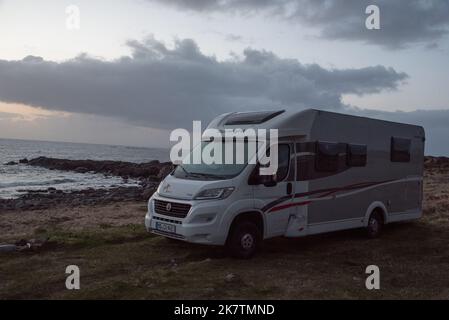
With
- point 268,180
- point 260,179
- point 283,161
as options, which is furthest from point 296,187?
point 260,179

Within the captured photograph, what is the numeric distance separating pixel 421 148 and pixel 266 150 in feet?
22.6

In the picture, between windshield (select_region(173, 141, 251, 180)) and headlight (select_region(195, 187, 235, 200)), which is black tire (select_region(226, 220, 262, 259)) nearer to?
headlight (select_region(195, 187, 235, 200))

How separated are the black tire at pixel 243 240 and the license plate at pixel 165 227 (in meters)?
1.10

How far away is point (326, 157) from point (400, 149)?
3480 mm

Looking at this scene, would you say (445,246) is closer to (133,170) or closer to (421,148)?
(421,148)

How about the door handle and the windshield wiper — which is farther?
the door handle

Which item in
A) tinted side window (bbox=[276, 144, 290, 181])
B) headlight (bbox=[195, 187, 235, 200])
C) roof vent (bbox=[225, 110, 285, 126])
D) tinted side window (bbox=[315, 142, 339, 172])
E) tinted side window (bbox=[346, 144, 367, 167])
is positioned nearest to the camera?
headlight (bbox=[195, 187, 235, 200])

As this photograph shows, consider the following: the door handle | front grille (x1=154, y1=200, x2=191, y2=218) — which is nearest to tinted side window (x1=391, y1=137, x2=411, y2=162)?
the door handle

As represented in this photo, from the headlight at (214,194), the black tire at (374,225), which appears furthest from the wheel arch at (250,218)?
the black tire at (374,225)

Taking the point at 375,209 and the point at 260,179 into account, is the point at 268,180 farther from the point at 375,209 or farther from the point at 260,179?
the point at 375,209

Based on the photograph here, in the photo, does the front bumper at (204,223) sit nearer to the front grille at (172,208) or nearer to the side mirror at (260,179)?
the front grille at (172,208)

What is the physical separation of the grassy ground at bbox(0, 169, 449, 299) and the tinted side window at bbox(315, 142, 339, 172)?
190cm

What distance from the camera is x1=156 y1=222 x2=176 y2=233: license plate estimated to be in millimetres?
9209

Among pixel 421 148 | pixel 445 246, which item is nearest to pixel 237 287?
pixel 445 246
